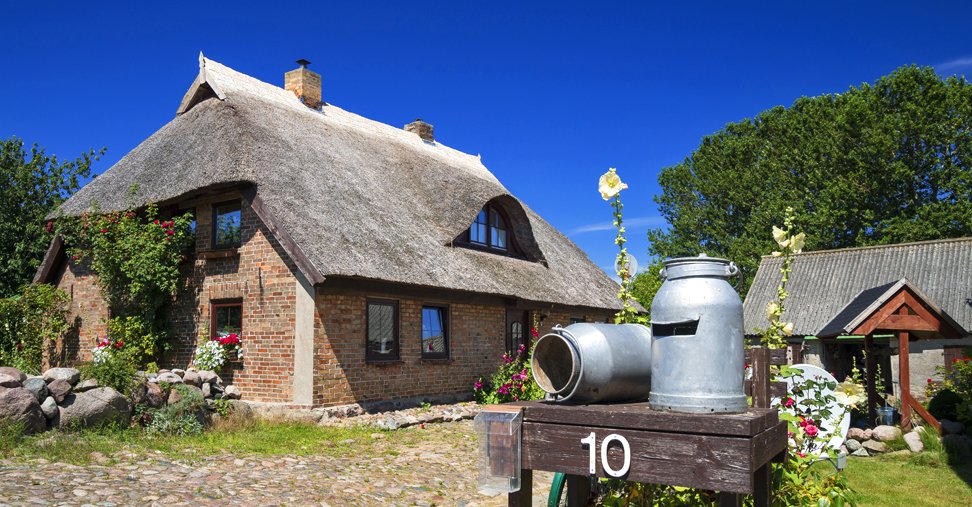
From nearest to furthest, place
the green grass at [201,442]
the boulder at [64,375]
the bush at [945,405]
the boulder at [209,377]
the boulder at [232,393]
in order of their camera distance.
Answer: the green grass at [201,442]
the boulder at [64,375]
the bush at [945,405]
the boulder at [209,377]
the boulder at [232,393]

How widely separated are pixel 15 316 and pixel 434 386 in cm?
848

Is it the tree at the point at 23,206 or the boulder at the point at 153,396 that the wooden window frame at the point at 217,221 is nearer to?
the boulder at the point at 153,396

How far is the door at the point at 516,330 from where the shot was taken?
16973 mm

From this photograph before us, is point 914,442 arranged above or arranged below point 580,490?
below

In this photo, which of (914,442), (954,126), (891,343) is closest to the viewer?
(914,442)

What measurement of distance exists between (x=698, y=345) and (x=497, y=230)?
48.6 feet

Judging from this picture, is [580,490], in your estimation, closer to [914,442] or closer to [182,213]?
[914,442]

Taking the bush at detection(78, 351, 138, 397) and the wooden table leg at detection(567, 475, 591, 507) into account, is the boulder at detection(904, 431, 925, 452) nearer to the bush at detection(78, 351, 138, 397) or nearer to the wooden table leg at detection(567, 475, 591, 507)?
the wooden table leg at detection(567, 475, 591, 507)

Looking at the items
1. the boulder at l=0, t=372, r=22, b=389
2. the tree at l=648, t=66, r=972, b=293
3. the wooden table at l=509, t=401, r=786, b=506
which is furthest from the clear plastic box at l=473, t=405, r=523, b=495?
the tree at l=648, t=66, r=972, b=293

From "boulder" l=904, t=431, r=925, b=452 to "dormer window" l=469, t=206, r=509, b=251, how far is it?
368 inches

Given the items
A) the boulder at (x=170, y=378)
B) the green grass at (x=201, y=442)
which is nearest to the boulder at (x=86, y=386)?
the green grass at (x=201, y=442)

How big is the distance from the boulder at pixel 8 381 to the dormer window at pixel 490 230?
9710 millimetres

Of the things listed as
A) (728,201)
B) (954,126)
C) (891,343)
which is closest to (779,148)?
(728,201)

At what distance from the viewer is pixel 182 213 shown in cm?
1420
